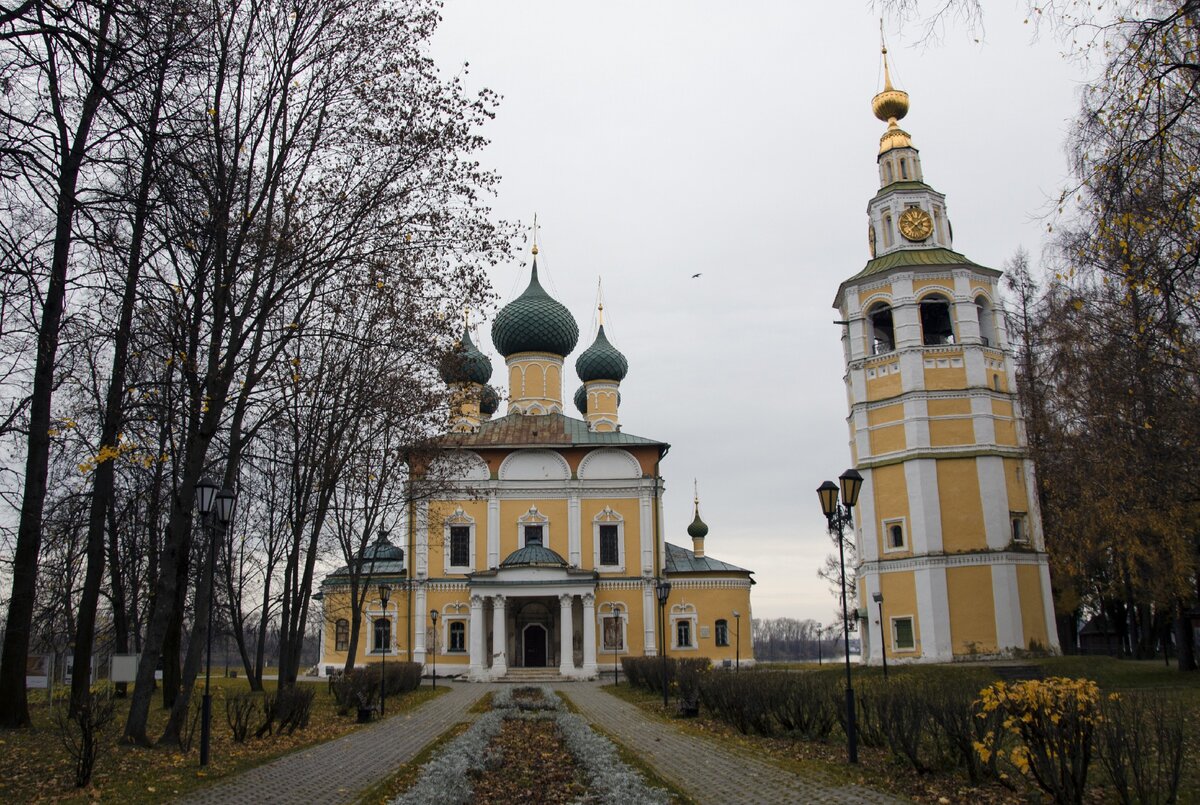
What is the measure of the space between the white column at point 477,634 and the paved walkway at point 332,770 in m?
17.4

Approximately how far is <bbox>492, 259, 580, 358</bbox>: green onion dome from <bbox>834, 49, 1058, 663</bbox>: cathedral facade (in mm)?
14171

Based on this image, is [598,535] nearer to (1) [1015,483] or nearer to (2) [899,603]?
(2) [899,603]

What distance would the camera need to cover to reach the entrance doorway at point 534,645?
36.4m

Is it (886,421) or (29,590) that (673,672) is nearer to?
(886,421)

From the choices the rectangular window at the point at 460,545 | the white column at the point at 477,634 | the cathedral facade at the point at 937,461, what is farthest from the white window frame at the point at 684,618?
the cathedral facade at the point at 937,461

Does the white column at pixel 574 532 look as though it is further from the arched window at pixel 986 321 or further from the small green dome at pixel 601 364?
the arched window at pixel 986 321

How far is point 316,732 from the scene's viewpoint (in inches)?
572

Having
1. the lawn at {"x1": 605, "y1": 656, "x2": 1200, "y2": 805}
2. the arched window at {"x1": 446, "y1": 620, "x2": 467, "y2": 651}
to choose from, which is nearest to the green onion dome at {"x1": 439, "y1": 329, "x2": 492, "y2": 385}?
the lawn at {"x1": 605, "y1": 656, "x2": 1200, "y2": 805}

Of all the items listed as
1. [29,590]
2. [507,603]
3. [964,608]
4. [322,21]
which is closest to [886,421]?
[964,608]

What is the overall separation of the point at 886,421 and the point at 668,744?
59.2 feet

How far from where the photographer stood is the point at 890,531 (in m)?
28.0

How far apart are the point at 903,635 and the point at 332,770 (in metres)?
20.6

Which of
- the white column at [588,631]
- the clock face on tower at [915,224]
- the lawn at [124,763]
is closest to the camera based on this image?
the lawn at [124,763]

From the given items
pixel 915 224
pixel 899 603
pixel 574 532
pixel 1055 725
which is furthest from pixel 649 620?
pixel 1055 725
